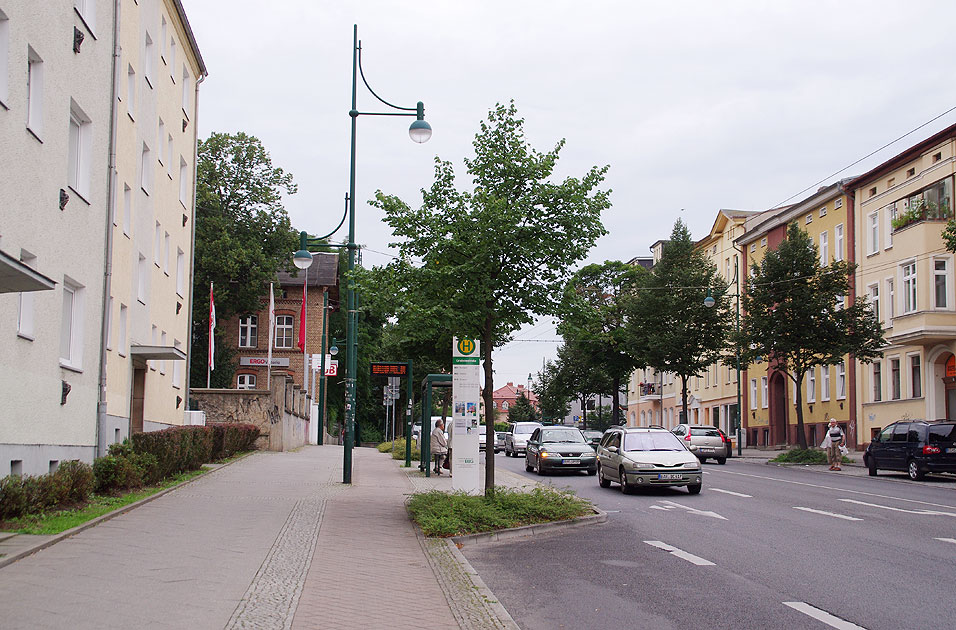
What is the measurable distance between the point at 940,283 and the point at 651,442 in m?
22.6

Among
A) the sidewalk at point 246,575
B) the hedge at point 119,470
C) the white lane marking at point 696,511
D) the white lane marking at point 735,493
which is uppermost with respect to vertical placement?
the hedge at point 119,470

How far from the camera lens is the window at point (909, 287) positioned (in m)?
39.5

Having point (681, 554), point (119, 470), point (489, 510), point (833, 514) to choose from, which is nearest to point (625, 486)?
point (833, 514)

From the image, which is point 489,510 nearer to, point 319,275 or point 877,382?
point 877,382

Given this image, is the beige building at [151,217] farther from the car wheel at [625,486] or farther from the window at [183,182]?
the car wheel at [625,486]

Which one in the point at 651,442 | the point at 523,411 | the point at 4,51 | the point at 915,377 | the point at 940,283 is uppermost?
the point at 4,51

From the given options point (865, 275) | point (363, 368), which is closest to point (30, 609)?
point (865, 275)

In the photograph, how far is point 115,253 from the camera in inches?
894

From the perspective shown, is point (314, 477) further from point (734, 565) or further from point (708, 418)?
point (708, 418)

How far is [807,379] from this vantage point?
51.6 metres

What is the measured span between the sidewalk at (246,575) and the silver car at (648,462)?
22.1ft

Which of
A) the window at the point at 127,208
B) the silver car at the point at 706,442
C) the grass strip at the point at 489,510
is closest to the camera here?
the grass strip at the point at 489,510

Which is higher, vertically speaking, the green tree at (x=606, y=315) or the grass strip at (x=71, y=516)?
the green tree at (x=606, y=315)

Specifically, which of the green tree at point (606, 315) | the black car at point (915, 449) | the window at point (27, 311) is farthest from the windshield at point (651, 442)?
the window at point (27, 311)
